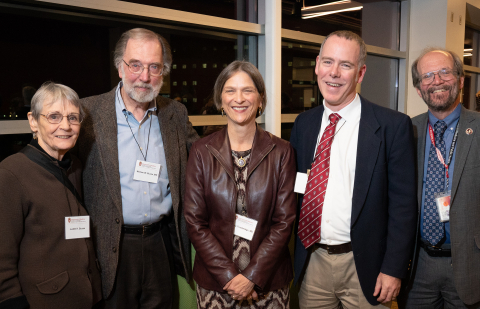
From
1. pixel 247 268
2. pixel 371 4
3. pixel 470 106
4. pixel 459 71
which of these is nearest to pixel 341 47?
pixel 459 71

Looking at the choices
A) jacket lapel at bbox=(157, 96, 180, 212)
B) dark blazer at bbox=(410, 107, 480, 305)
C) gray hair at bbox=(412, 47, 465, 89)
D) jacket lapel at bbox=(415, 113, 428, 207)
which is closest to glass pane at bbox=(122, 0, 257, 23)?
jacket lapel at bbox=(157, 96, 180, 212)

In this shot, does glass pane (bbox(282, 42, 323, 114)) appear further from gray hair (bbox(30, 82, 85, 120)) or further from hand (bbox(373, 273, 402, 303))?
gray hair (bbox(30, 82, 85, 120))

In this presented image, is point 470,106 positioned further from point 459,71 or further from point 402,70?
point 459,71

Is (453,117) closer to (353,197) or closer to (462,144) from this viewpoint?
(462,144)

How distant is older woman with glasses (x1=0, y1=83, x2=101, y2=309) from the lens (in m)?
1.59

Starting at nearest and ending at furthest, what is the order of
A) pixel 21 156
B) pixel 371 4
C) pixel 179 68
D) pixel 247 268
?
pixel 21 156 → pixel 247 268 → pixel 179 68 → pixel 371 4

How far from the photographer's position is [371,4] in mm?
5250

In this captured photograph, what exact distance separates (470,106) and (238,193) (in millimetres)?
7609

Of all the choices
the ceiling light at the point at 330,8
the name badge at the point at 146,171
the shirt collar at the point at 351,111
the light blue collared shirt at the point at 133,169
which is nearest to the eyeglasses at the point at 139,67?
the light blue collared shirt at the point at 133,169

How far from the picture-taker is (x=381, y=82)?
5504 millimetres

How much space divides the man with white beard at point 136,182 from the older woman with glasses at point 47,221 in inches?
5.4

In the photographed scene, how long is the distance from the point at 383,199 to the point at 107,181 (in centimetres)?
148

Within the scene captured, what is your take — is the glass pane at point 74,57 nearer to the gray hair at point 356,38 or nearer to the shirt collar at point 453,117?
the gray hair at point 356,38

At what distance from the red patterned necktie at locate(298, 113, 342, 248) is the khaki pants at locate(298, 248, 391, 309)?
0.13 meters
